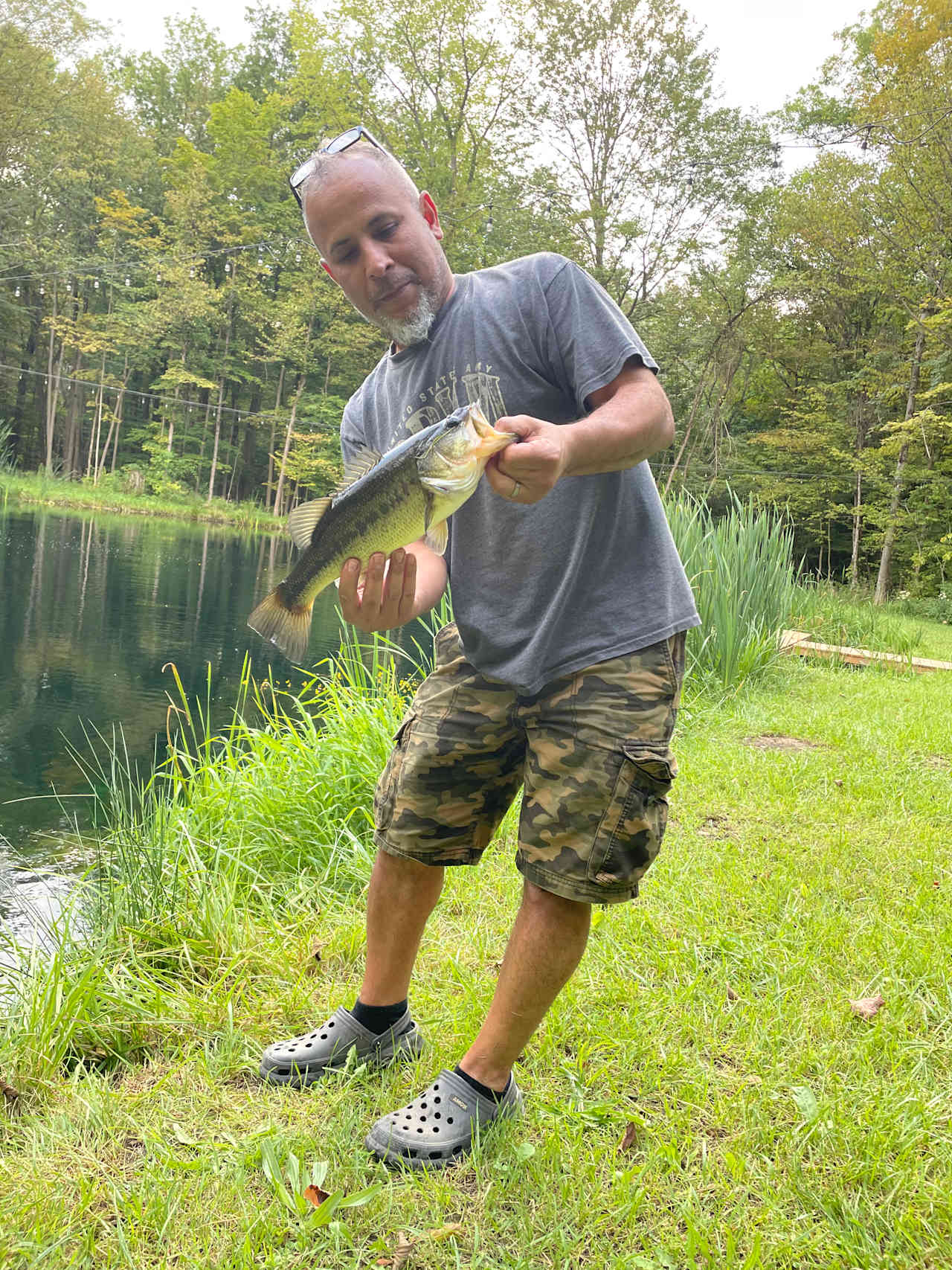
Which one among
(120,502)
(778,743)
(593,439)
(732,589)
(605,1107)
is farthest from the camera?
(120,502)

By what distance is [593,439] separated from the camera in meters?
1.49

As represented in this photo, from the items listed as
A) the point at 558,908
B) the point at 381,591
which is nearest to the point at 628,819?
the point at 558,908

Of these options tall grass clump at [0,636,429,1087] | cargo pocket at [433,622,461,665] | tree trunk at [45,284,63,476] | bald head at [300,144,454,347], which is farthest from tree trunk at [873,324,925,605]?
tree trunk at [45,284,63,476]

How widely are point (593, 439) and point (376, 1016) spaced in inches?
58.4

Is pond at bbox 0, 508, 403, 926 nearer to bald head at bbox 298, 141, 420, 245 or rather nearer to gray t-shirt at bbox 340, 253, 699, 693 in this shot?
gray t-shirt at bbox 340, 253, 699, 693

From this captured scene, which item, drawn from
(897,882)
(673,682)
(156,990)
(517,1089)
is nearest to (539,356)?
(673,682)

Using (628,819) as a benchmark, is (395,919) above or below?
below

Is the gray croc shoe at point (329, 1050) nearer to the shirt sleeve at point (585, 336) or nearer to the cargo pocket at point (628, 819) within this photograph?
the cargo pocket at point (628, 819)

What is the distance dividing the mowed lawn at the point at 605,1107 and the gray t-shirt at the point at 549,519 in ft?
3.28

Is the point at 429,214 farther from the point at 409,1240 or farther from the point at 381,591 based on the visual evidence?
the point at 409,1240

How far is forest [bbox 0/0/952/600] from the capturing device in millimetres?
19844

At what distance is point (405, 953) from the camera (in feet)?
6.65

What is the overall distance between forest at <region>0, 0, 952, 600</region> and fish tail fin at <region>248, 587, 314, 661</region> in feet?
57.6

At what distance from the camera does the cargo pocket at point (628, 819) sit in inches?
64.3
